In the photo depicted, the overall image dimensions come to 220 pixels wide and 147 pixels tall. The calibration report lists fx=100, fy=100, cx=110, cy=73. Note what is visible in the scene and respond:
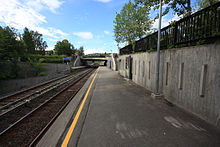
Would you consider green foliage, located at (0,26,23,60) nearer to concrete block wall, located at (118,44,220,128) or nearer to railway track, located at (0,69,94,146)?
railway track, located at (0,69,94,146)

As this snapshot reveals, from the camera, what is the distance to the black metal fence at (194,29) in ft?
11.7

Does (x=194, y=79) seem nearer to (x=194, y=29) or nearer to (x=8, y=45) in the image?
(x=194, y=29)

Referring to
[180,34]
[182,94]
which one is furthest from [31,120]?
[180,34]

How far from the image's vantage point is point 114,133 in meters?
2.92

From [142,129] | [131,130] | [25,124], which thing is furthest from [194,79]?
[25,124]

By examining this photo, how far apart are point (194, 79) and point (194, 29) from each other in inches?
87.8

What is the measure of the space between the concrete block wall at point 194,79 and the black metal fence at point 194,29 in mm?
390

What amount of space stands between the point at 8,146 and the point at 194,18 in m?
8.41

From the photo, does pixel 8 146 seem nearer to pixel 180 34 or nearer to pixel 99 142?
pixel 99 142

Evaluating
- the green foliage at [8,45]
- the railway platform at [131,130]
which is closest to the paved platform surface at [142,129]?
the railway platform at [131,130]

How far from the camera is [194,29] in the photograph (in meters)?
4.38

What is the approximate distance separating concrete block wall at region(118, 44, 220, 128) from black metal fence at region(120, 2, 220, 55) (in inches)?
15.3

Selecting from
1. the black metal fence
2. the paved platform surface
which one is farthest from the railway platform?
the black metal fence

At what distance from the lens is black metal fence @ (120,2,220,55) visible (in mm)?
3565
